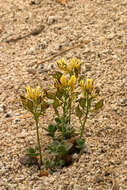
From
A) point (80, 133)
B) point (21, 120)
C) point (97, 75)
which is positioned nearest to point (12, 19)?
point (97, 75)

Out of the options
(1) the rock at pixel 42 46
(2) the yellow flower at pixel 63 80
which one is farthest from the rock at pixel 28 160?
(1) the rock at pixel 42 46

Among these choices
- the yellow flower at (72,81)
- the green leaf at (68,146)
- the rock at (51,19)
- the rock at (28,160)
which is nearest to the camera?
the yellow flower at (72,81)

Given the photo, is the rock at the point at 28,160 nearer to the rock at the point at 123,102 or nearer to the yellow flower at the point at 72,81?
the yellow flower at the point at 72,81

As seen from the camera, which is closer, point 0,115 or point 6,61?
point 0,115

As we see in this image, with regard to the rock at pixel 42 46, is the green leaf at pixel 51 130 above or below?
below

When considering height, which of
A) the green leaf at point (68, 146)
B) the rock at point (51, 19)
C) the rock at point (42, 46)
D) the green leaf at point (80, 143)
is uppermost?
the rock at point (51, 19)

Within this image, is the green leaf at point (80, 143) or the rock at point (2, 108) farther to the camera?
the rock at point (2, 108)

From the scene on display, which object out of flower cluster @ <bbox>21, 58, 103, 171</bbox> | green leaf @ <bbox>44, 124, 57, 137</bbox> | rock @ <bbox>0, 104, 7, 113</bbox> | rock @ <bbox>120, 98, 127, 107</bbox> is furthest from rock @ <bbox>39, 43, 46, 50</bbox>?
green leaf @ <bbox>44, 124, 57, 137</bbox>

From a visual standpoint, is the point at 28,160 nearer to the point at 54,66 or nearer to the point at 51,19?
the point at 54,66

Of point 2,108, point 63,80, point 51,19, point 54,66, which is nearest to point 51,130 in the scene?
point 63,80

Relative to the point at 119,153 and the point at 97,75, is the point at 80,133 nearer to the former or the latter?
the point at 119,153
